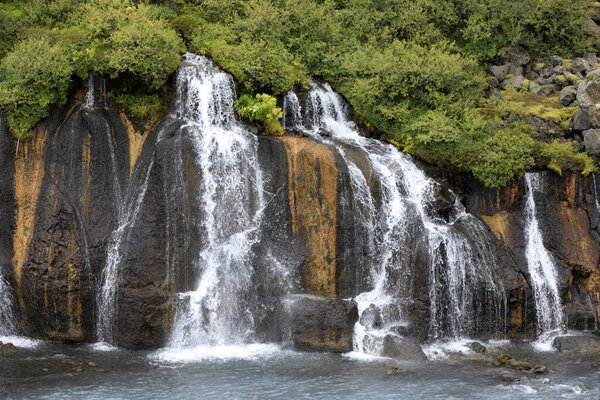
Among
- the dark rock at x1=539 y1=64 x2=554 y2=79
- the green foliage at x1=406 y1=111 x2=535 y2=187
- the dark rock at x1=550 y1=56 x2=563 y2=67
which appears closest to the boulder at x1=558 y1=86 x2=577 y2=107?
the dark rock at x1=539 y1=64 x2=554 y2=79

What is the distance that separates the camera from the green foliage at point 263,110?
58.9ft

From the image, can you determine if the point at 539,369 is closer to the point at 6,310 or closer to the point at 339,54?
the point at 339,54

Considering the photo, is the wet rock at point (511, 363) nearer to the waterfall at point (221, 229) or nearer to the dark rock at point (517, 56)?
the waterfall at point (221, 229)

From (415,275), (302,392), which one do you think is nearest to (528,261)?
(415,275)

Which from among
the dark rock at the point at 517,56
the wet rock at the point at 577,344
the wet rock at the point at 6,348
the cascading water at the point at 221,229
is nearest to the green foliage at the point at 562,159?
the wet rock at the point at 577,344

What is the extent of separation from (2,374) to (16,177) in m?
6.05

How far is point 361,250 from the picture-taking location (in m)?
16.8

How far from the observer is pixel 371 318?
52.0ft

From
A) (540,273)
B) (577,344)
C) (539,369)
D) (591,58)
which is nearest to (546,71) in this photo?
(591,58)

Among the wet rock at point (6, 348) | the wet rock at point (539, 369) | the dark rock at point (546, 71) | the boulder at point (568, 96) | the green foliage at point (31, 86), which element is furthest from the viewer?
the dark rock at point (546, 71)

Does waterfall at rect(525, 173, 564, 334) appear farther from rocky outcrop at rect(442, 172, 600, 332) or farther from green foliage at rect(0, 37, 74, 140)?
green foliage at rect(0, 37, 74, 140)

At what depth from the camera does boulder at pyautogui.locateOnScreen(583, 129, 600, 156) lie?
1875 centimetres

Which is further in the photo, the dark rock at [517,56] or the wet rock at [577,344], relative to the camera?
the dark rock at [517,56]

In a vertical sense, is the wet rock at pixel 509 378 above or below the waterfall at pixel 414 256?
below
